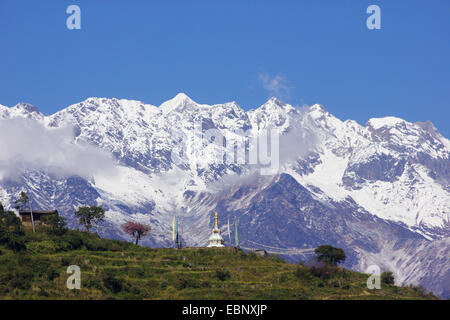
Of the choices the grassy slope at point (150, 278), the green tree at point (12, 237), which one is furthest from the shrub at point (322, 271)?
the green tree at point (12, 237)

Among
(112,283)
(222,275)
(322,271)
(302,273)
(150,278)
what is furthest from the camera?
(322,271)

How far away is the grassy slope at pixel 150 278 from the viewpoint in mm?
163000

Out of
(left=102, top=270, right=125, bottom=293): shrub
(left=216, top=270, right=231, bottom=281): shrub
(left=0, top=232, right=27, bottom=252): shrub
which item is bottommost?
(left=102, top=270, right=125, bottom=293): shrub

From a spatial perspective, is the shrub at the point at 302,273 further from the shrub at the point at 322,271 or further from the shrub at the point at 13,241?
the shrub at the point at 13,241

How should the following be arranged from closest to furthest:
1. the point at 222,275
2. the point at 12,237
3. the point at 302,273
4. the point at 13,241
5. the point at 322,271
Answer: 1. the point at 222,275
2. the point at 13,241
3. the point at 12,237
4. the point at 302,273
5. the point at 322,271

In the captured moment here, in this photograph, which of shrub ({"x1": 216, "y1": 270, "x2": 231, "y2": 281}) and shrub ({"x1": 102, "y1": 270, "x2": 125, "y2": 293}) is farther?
shrub ({"x1": 216, "y1": 270, "x2": 231, "y2": 281})

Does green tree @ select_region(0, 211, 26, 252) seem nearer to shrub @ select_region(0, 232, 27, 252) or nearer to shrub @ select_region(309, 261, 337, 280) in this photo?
shrub @ select_region(0, 232, 27, 252)

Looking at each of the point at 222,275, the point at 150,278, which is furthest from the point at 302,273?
the point at 150,278

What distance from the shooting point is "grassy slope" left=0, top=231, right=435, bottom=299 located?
535 feet

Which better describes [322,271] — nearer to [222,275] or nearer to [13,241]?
[222,275]

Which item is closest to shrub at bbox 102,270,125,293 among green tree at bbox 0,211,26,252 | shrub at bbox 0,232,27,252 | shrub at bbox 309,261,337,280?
shrub at bbox 0,232,27,252

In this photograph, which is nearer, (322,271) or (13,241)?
(13,241)

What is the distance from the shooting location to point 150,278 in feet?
586
